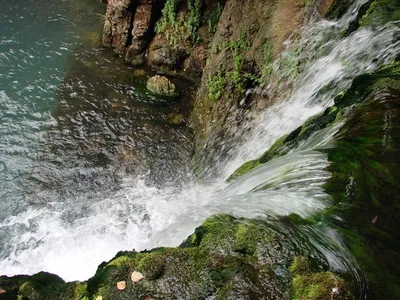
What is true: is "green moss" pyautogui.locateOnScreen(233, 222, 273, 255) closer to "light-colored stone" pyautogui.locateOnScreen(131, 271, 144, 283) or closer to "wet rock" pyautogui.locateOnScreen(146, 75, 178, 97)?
"light-colored stone" pyautogui.locateOnScreen(131, 271, 144, 283)

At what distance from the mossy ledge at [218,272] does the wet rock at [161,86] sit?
249 inches

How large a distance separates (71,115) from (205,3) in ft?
14.4

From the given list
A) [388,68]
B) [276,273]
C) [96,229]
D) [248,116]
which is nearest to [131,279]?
[276,273]

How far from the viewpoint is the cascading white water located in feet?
14.0

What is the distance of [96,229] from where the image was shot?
5.79 metres

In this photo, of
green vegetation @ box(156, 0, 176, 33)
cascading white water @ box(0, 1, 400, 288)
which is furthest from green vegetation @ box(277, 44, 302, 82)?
green vegetation @ box(156, 0, 176, 33)

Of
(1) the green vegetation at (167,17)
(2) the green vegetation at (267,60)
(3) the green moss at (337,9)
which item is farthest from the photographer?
(1) the green vegetation at (167,17)

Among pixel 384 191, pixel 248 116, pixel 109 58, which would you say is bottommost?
pixel 109 58

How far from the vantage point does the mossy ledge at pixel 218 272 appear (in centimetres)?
241

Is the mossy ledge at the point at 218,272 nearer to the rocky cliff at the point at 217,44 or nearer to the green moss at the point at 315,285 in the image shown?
the green moss at the point at 315,285

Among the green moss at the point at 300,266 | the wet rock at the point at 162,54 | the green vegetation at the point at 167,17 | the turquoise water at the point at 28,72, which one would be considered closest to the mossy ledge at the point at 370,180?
the green moss at the point at 300,266

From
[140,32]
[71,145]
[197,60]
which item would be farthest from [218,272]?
[140,32]

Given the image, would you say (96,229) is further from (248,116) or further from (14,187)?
(248,116)

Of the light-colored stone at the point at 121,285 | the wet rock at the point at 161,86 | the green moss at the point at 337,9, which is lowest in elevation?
the wet rock at the point at 161,86
